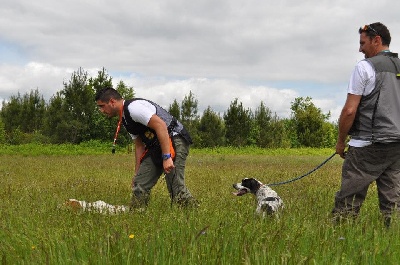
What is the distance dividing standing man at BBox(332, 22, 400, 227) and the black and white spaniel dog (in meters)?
0.87

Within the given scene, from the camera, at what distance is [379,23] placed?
4543 millimetres

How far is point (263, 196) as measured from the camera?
6.25 metres

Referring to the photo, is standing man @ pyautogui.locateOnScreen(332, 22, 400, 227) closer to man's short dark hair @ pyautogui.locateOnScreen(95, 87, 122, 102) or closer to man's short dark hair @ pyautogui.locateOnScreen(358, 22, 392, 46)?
man's short dark hair @ pyautogui.locateOnScreen(358, 22, 392, 46)

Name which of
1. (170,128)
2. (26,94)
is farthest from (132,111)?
(26,94)

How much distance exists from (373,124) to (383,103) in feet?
0.75

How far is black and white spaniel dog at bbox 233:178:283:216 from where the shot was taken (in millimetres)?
5342

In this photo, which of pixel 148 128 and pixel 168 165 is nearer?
pixel 168 165

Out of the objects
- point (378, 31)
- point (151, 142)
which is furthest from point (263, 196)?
point (378, 31)

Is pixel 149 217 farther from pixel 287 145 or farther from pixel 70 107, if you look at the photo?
pixel 287 145

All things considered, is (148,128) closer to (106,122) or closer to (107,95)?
(107,95)

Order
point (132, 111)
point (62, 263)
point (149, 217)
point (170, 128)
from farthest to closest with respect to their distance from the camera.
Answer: point (170, 128) → point (132, 111) → point (149, 217) → point (62, 263)

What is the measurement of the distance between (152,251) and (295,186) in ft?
22.3

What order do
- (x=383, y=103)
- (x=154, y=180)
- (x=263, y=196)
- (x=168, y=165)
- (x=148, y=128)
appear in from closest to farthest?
(x=383, y=103) → (x=168, y=165) → (x=148, y=128) → (x=154, y=180) → (x=263, y=196)

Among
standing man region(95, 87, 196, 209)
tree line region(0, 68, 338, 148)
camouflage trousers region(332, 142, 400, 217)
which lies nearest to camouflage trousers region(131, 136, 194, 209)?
standing man region(95, 87, 196, 209)
